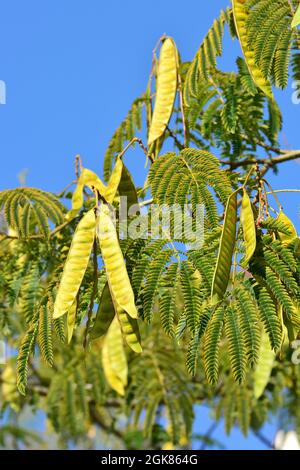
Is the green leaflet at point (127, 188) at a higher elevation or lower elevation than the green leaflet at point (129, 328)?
higher

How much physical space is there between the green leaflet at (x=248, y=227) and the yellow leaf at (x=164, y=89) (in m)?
0.71

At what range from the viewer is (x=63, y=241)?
3.50m

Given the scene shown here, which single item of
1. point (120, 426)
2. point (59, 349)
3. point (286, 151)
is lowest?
point (120, 426)

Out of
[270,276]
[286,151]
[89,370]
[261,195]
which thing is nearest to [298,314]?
[270,276]

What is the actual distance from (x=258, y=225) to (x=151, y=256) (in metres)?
0.28

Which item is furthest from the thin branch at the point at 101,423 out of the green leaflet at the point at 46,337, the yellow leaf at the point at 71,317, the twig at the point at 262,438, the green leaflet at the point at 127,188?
the yellow leaf at the point at 71,317

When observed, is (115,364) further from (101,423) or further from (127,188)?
(101,423)

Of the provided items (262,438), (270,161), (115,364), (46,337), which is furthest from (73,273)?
(262,438)

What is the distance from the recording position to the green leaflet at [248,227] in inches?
81.0

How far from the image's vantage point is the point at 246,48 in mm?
2686

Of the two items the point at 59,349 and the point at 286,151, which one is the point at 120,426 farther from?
the point at 286,151

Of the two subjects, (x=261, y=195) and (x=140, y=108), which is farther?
(x=140, y=108)

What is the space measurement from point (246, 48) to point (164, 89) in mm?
311

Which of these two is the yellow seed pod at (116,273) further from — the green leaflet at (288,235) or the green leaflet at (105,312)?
the green leaflet at (288,235)
